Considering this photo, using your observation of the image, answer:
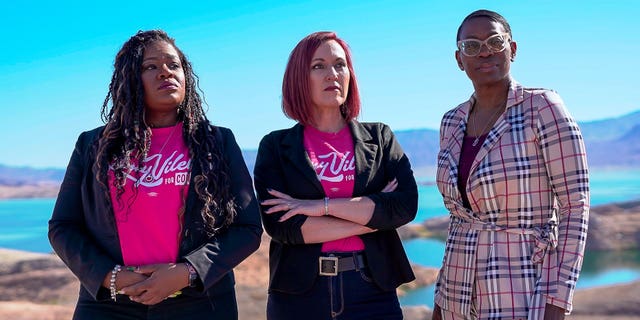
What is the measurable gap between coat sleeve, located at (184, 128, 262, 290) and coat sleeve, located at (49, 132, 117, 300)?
46cm

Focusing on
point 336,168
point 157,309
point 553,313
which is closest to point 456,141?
point 336,168

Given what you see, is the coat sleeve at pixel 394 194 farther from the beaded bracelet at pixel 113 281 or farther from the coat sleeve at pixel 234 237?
the beaded bracelet at pixel 113 281

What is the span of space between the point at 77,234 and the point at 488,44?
243cm

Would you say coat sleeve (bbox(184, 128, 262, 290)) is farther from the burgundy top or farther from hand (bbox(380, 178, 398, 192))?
the burgundy top

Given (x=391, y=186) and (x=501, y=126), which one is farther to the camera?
(x=391, y=186)

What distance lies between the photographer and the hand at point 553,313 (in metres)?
2.96

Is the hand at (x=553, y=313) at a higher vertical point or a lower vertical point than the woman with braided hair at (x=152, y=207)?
lower

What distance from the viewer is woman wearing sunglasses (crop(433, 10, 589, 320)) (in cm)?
300

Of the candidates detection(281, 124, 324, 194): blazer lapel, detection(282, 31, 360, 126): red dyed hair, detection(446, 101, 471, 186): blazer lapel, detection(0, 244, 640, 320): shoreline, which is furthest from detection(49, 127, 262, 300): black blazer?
detection(0, 244, 640, 320): shoreline

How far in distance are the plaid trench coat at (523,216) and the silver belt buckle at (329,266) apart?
648 millimetres

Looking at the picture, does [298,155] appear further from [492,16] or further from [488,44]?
[492,16]

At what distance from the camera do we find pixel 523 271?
310 centimetres

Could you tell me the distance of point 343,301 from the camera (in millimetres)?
3422

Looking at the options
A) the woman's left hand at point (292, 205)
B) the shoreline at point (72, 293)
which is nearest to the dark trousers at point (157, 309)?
the woman's left hand at point (292, 205)
